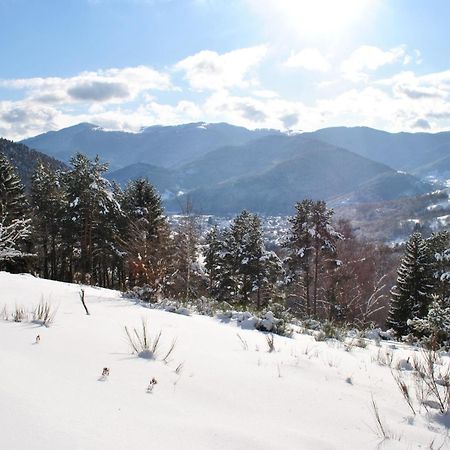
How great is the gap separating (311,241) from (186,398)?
2685cm

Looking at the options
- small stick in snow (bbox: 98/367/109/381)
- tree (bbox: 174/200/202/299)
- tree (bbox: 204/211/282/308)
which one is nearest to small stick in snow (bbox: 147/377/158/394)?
small stick in snow (bbox: 98/367/109/381)

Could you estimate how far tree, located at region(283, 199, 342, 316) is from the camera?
93.8ft

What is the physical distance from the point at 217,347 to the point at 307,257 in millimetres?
24851

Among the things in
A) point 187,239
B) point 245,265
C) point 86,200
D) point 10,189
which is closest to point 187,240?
point 187,239

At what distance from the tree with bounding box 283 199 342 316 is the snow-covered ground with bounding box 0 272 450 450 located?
23.5m

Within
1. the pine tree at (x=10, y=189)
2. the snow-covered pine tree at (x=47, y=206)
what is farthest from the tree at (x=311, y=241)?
the pine tree at (x=10, y=189)

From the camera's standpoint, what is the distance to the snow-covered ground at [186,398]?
241 cm

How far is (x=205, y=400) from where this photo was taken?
3273 millimetres

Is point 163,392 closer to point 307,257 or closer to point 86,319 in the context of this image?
point 86,319

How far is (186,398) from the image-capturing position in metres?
3.23

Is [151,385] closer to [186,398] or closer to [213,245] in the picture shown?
[186,398]

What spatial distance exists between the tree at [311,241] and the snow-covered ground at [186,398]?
23538 mm

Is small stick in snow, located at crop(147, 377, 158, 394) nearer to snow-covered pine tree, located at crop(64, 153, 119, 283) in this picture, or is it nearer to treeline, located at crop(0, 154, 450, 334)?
treeline, located at crop(0, 154, 450, 334)

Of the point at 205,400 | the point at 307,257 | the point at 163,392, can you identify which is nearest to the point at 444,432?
the point at 205,400
